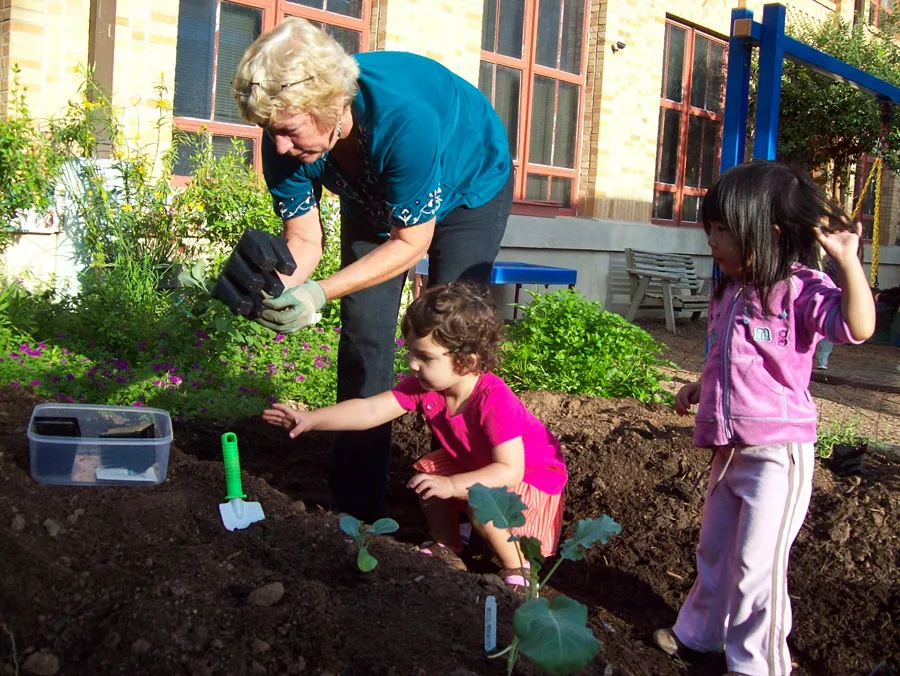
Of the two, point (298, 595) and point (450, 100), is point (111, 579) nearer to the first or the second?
point (298, 595)

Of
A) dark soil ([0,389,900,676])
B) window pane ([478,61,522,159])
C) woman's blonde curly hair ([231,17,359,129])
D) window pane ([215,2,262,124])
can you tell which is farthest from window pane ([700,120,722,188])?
woman's blonde curly hair ([231,17,359,129])

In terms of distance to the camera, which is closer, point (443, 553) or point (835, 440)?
point (443, 553)

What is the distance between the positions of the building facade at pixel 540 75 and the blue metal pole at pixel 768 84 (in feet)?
9.91

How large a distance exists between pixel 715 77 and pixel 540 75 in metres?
3.50

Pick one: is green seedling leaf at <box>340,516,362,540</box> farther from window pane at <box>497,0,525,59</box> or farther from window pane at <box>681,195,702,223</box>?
window pane at <box>681,195,702,223</box>

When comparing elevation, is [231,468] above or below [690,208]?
below

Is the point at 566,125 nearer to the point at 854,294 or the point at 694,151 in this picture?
the point at 694,151

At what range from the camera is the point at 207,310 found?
18.2 ft

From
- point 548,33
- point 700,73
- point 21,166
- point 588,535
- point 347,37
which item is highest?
point 700,73

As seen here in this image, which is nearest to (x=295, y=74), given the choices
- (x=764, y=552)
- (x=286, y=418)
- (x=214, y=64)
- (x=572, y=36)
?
(x=286, y=418)

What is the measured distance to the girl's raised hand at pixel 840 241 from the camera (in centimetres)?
218

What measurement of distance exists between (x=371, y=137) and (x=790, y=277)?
1193 mm

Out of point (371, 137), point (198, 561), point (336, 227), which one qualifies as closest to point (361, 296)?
point (371, 137)

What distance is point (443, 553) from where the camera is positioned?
9.90 ft
